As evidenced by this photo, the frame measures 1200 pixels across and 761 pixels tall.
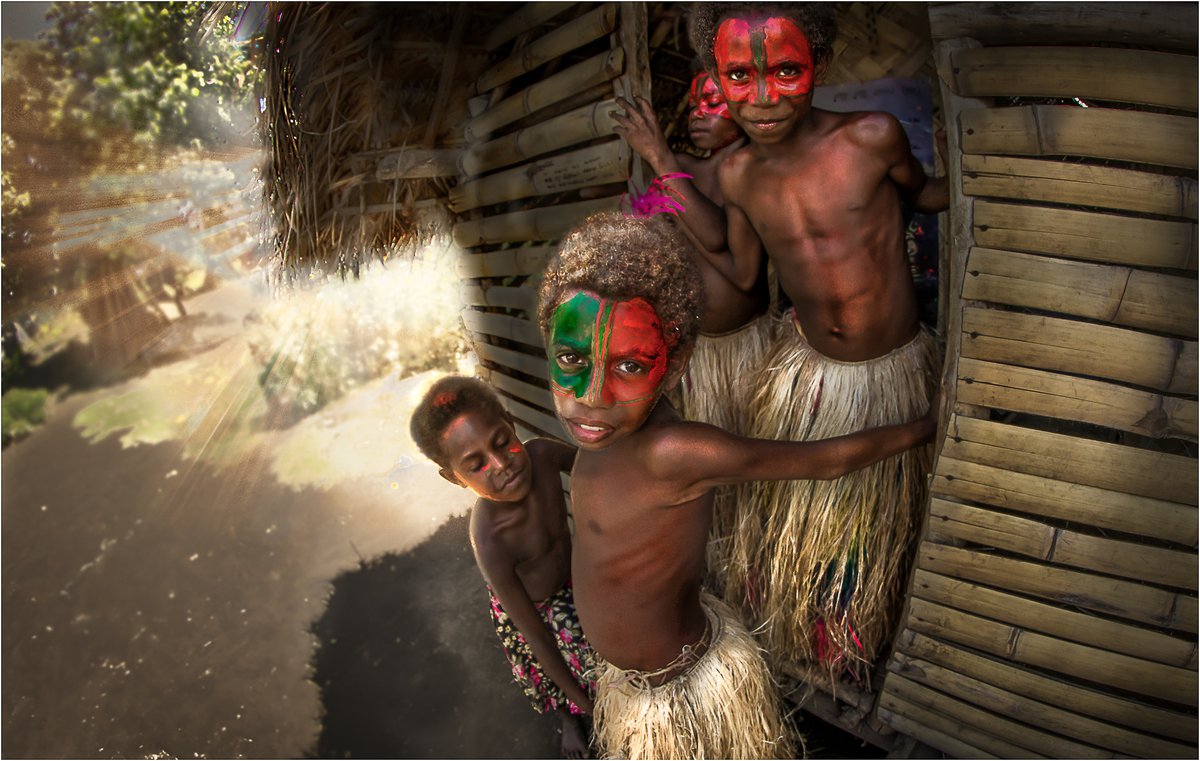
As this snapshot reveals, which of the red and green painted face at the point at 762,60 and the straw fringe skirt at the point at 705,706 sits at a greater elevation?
the red and green painted face at the point at 762,60

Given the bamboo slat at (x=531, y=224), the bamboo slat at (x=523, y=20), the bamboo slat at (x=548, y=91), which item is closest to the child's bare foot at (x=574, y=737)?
the bamboo slat at (x=531, y=224)

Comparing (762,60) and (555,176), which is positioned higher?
Answer: (762,60)

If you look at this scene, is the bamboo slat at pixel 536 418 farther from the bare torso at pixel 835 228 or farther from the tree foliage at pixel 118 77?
Result: the tree foliage at pixel 118 77

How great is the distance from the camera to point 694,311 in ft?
5.37

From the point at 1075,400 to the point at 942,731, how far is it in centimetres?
119

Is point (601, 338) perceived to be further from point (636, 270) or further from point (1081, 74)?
point (1081, 74)

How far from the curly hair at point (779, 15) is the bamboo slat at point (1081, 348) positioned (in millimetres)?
714

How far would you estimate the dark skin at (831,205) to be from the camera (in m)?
1.78

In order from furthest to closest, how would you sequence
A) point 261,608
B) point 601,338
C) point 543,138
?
1. point 261,608
2. point 543,138
3. point 601,338

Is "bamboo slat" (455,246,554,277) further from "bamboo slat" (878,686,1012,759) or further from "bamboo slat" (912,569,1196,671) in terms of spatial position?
"bamboo slat" (878,686,1012,759)

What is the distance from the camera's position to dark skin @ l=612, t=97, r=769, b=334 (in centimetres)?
213

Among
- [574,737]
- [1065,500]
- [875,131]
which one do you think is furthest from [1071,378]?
[574,737]

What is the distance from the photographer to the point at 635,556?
1.84 meters

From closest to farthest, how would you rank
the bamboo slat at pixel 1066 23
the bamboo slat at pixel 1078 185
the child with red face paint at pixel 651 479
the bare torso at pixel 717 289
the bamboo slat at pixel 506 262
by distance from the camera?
the bamboo slat at pixel 1066 23, the bamboo slat at pixel 1078 185, the child with red face paint at pixel 651 479, the bare torso at pixel 717 289, the bamboo slat at pixel 506 262
